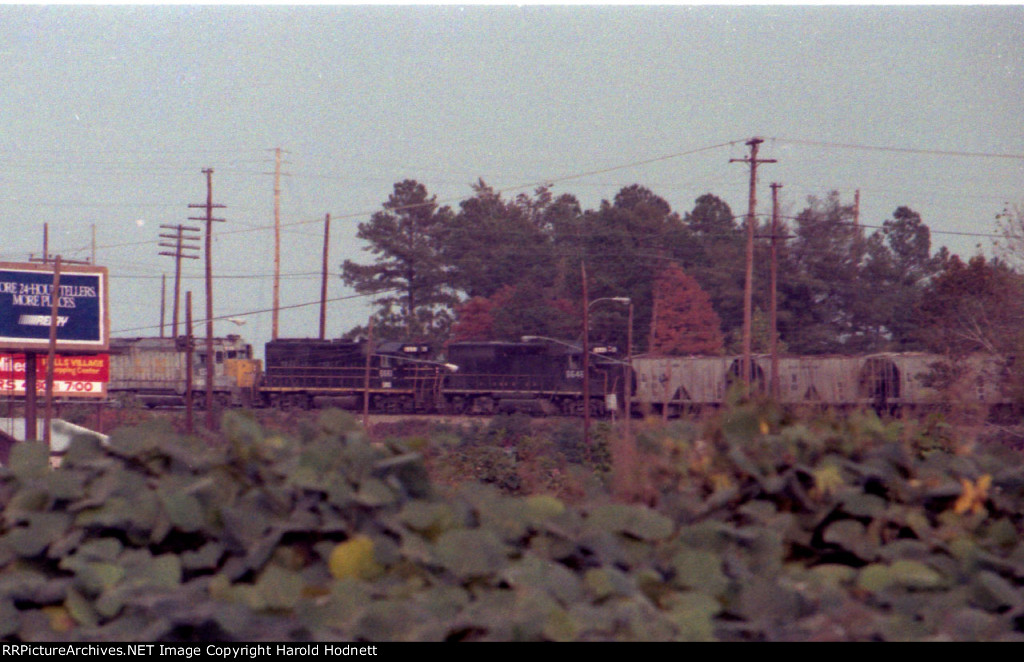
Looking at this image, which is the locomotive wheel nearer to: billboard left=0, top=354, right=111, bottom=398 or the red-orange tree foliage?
billboard left=0, top=354, right=111, bottom=398

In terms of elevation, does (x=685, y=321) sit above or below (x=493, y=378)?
above

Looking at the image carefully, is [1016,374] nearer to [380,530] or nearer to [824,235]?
[380,530]

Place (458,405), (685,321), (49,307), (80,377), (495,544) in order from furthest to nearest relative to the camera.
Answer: (685,321) < (458,405) < (80,377) < (49,307) < (495,544)

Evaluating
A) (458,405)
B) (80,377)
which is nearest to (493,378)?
(458,405)

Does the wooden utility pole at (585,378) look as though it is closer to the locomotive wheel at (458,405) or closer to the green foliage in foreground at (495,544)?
the locomotive wheel at (458,405)

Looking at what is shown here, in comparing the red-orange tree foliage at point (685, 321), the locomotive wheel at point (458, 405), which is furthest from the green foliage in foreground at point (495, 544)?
the red-orange tree foliage at point (685, 321)

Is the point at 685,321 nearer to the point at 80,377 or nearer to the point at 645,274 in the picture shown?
the point at 645,274

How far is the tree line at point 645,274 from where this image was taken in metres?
68.1

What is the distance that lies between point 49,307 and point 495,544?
2396 cm

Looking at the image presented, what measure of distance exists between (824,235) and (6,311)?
65.4m

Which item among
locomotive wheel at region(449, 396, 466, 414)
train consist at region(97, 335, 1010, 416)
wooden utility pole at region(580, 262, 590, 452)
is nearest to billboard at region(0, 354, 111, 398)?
train consist at region(97, 335, 1010, 416)

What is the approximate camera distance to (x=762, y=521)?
382cm

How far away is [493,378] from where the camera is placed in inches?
1874

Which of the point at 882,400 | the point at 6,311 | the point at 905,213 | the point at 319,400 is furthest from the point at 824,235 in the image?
the point at 6,311
